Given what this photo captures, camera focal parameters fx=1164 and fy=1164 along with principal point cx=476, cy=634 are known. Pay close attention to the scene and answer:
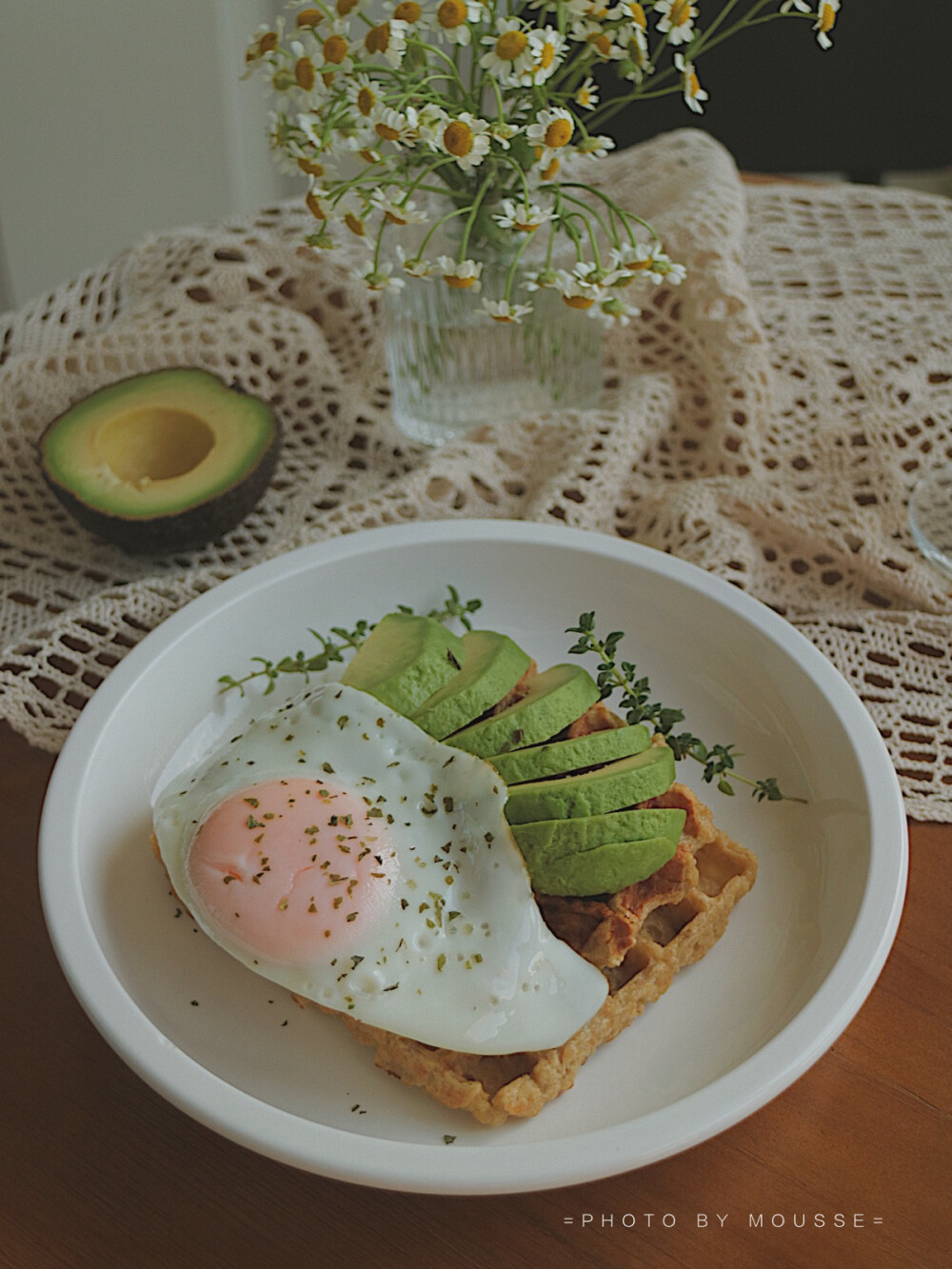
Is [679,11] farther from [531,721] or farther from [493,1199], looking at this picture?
[493,1199]

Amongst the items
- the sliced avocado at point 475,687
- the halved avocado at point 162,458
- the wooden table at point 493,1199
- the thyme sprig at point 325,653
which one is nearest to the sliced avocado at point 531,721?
the sliced avocado at point 475,687

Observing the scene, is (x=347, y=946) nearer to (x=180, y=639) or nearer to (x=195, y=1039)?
(x=195, y=1039)

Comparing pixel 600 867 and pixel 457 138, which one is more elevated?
pixel 457 138

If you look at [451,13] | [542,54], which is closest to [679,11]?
[542,54]

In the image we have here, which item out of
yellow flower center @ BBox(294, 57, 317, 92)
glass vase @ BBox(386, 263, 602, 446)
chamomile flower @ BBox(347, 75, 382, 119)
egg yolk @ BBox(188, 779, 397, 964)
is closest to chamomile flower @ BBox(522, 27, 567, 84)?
chamomile flower @ BBox(347, 75, 382, 119)

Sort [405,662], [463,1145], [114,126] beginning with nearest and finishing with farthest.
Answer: [463,1145], [405,662], [114,126]

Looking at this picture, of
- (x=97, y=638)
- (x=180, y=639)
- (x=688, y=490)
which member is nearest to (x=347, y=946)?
(x=180, y=639)

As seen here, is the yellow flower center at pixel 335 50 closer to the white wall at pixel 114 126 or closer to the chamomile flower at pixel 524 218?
the chamomile flower at pixel 524 218
